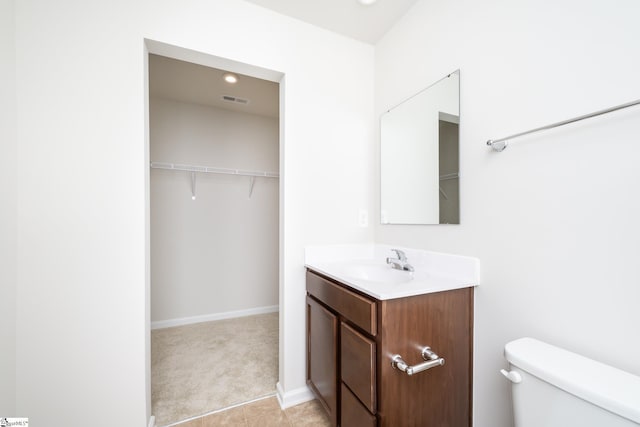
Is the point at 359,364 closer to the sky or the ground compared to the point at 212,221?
closer to the ground

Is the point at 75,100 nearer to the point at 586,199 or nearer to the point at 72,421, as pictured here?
the point at 72,421

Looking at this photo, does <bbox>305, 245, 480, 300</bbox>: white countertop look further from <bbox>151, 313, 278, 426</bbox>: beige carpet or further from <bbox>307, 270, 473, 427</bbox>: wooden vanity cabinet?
<bbox>151, 313, 278, 426</bbox>: beige carpet

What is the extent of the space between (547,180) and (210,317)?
3244 mm

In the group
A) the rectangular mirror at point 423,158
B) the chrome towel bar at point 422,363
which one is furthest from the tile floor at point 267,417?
the rectangular mirror at point 423,158

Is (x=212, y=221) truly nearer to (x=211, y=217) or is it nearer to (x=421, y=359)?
(x=211, y=217)

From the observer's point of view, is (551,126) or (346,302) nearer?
(551,126)

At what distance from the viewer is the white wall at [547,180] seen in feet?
2.43

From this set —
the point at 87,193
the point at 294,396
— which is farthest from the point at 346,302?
the point at 87,193

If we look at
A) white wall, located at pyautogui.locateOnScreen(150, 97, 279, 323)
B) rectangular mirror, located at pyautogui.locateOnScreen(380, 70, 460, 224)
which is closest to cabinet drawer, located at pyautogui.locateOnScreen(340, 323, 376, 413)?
rectangular mirror, located at pyautogui.locateOnScreen(380, 70, 460, 224)

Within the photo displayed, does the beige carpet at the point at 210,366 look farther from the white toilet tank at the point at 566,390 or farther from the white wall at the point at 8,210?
the white toilet tank at the point at 566,390

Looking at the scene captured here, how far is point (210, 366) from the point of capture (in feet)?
6.54

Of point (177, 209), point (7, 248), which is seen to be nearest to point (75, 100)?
point (7, 248)

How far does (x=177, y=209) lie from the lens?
9.10 feet

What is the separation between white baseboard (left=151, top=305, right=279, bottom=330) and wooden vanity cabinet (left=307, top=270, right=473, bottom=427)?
2052mm
